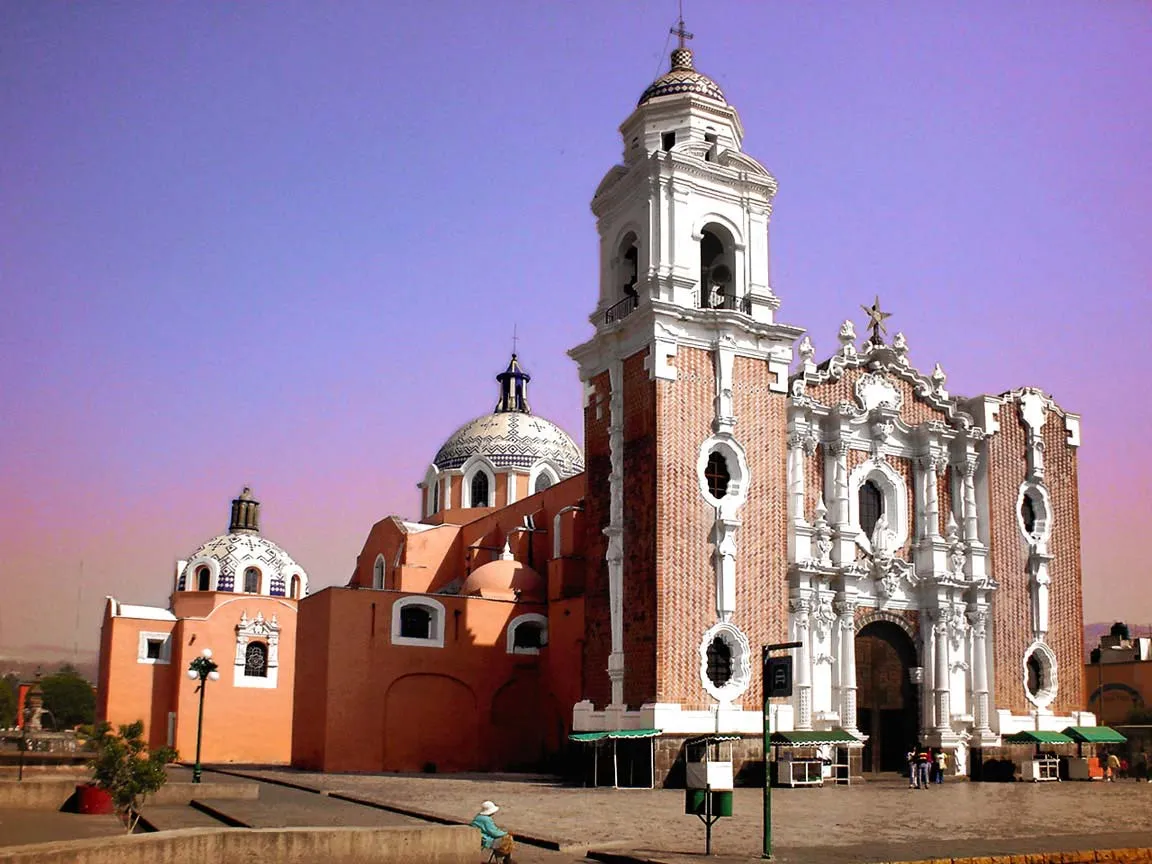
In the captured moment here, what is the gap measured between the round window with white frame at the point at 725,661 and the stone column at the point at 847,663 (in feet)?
10.2

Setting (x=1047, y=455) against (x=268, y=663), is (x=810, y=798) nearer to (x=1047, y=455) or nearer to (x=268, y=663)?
(x=1047, y=455)

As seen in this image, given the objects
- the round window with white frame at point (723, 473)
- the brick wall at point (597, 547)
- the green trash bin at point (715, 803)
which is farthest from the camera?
the brick wall at point (597, 547)

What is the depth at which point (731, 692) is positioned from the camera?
28.9 metres

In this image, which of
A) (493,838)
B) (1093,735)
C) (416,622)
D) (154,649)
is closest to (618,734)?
(416,622)

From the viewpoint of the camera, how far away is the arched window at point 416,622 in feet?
117

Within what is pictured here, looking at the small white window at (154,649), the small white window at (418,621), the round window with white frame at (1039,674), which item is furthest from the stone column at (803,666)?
the small white window at (154,649)

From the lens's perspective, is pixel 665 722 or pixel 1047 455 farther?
pixel 1047 455

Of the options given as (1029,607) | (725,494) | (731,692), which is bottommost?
(731,692)

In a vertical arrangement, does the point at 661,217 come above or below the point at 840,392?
above

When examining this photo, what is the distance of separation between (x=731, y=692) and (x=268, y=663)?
902 inches

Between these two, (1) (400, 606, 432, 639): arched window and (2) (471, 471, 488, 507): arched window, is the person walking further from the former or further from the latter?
(2) (471, 471, 488, 507): arched window

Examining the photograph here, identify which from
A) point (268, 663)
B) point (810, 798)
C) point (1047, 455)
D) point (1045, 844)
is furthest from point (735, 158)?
point (268, 663)

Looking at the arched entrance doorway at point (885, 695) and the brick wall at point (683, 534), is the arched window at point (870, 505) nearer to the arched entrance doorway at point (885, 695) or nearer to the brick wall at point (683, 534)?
the arched entrance doorway at point (885, 695)

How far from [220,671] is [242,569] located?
648 cm
